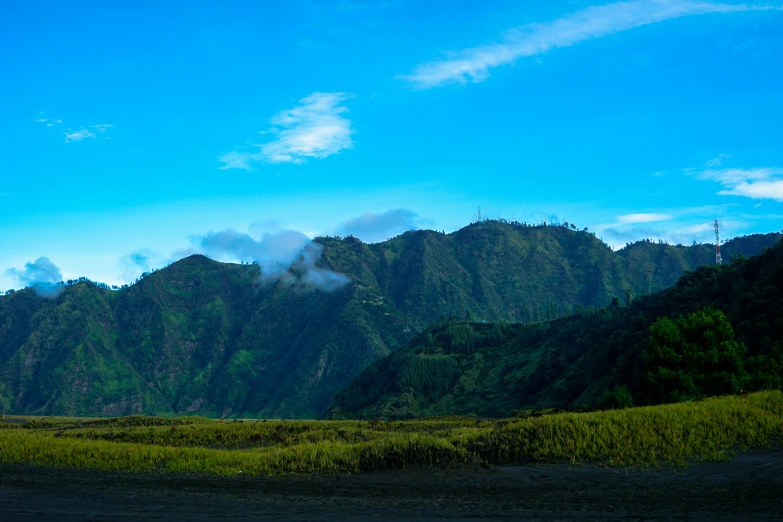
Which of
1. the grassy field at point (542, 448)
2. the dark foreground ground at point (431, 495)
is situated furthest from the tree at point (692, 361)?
the dark foreground ground at point (431, 495)

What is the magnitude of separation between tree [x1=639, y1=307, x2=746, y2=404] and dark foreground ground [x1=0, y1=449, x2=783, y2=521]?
3310 centimetres

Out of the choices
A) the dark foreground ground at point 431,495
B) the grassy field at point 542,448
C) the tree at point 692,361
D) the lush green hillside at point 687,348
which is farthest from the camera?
the lush green hillside at point 687,348

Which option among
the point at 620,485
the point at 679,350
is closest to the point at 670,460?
the point at 620,485

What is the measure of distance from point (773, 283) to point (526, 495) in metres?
102

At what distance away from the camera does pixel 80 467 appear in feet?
123

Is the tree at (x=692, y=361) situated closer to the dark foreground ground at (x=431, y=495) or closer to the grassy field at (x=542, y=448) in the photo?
the grassy field at (x=542, y=448)

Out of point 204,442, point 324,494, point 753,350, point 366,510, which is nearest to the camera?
point 366,510

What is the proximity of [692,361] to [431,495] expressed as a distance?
4559 centimetres

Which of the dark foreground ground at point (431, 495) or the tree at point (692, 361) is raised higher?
the tree at point (692, 361)

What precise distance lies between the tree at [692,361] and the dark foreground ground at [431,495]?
33104 millimetres

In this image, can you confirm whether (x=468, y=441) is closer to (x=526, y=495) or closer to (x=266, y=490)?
(x=526, y=495)

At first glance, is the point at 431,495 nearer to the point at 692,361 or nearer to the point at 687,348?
the point at 692,361

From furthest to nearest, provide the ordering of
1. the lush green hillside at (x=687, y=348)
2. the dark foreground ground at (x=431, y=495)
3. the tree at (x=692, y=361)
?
the lush green hillside at (x=687, y=348), the tree at (x=692, y=361), the dark foreground ground at (x=431, y=495)

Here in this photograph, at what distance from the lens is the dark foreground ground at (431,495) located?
24109 mm
